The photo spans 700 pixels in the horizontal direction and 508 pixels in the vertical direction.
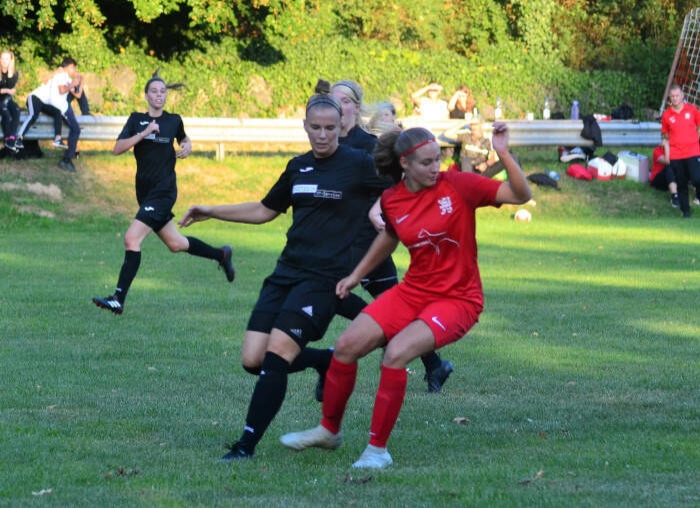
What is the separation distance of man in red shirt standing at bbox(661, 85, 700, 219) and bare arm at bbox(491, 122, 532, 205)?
15505 millimetres

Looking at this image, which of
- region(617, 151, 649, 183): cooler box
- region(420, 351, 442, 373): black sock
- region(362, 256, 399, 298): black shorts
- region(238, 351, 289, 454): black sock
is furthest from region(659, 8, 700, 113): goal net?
region(238, 351, 289, 454): black sock

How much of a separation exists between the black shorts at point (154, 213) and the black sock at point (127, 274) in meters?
0.34

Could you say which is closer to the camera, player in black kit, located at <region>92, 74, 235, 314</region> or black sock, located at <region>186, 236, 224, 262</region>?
player in black kit, located at <region>92, 74, 235, 314</region>

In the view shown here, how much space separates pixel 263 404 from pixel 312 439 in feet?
1.18

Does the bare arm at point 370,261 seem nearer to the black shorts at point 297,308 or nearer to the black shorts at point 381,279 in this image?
the black shorts at point 297,308

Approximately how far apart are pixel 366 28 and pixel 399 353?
29.3 meters

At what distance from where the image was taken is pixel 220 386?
8.65 metres

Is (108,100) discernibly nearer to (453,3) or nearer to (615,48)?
(453,3)

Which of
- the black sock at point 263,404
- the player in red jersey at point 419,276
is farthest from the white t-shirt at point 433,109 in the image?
the black sock at point 263,404

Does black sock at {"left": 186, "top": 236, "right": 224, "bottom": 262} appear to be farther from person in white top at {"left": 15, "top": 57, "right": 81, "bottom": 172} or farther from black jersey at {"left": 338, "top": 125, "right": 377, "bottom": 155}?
person in white top at {"left": 15, "top": 57, "right": 81, "bottom": 172}

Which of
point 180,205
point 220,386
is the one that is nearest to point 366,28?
point 180,205

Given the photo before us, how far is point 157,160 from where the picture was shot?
12039 millimetres

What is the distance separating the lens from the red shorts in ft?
20.4

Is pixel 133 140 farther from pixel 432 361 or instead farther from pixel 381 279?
pixel 432 361
